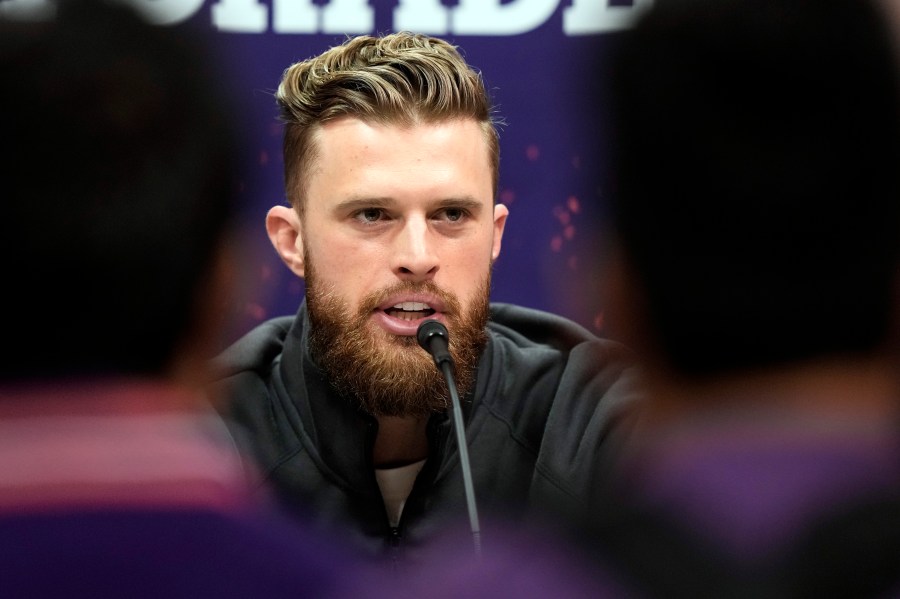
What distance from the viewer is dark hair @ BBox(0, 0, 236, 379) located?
2.73ft

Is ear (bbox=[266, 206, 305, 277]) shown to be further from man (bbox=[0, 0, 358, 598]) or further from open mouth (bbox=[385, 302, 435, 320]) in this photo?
man (bbox=[0, 0, 358, 598])

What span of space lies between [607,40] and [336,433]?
0.96 metres

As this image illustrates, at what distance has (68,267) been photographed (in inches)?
32.8

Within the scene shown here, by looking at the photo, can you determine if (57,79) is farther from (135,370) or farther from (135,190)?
(135,370)

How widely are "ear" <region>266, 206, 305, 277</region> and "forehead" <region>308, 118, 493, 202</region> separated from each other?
98mm

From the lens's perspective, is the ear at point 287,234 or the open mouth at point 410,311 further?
the ear at point 287,234

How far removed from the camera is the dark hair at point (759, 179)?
770mm

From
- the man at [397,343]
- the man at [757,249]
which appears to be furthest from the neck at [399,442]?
the man at [757,249]

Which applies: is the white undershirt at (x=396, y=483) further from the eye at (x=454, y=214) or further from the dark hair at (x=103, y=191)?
the dark hair at (x=103, y=191)

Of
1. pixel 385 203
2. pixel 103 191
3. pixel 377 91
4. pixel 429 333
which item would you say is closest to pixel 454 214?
pixel 385 203

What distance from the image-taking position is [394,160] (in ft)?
5.22

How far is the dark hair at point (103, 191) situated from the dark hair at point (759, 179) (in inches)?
13.6

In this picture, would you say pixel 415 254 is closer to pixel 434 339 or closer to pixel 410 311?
pixel 410 311

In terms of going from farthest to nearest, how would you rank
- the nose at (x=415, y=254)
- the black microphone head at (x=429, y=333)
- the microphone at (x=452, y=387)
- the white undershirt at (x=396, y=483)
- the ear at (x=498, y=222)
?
the ear at (x=498, y=222)
the white undershirt at (x=396, y=483)
the nose at (x=415, y=254)
the black microphone head at (x=429, y=333)
the microphone at (x=452, y=387)
